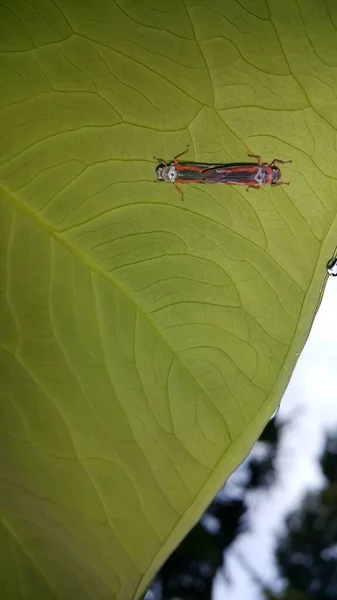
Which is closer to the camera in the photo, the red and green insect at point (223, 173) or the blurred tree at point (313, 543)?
the red and green insect at point (223, 173)

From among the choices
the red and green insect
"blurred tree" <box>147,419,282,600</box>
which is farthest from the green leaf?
→ "blurred tree" <box>147,419,282,600</box>

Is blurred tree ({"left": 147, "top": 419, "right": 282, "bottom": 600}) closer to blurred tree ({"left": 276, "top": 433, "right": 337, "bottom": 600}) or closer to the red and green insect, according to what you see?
blurred tree ({"left": 276, "top": 433, "right": 337, "bottom": 600})

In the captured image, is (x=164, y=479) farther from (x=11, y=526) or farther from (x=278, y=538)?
(x=278, y=538)

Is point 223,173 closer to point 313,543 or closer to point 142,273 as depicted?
point 142,273

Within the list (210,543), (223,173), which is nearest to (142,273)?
(223,173)

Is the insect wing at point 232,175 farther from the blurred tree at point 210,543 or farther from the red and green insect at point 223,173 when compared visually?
the blurred tree at point 210,543

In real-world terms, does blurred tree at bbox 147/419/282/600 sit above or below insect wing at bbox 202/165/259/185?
below

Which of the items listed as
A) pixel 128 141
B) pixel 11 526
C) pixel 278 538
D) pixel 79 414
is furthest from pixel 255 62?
pixel 278 538

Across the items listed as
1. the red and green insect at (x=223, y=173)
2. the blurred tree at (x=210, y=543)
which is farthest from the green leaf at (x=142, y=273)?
the blurred tree at (x=210, y=543)
